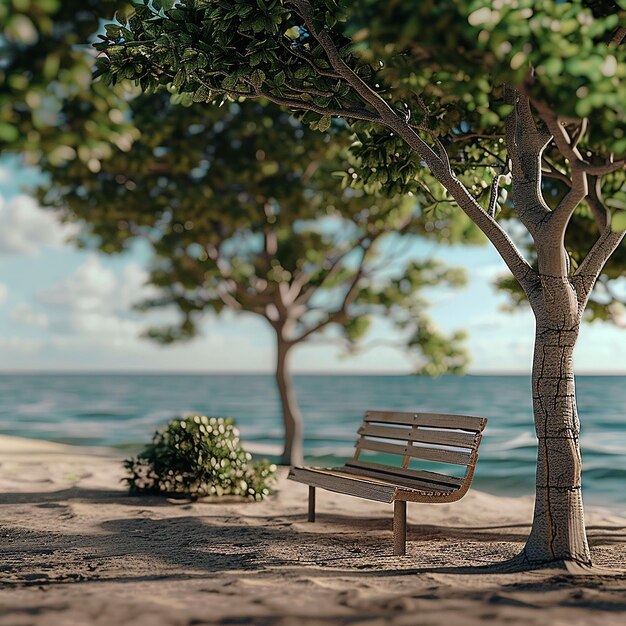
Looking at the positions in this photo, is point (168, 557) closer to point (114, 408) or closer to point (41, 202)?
point (41, 202)

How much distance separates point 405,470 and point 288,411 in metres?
7.33

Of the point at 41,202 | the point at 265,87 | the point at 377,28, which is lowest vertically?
the point at 377,28

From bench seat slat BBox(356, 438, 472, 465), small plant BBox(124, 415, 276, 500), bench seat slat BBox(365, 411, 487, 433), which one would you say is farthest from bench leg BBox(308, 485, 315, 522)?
small plant BBox(124, 415, 276, 500)

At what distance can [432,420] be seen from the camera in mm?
7758

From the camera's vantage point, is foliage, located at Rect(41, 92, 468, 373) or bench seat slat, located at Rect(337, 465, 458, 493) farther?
foliage, located at Rect(41, 92, 468, 373)

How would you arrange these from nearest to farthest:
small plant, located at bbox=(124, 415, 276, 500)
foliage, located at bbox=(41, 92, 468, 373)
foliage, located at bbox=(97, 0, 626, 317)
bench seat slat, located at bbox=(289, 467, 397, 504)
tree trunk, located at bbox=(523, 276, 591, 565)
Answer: foliage, located at bbox=(97, 0, 626, 317) → tree trunk, located at bbox=(523, 276, 591, 565) → bench seat slat, located at bbox=(289, 467, 397, 504) → small plant, located at bbox=(124, 415, 276, 500) → foliage, located at bbox=(41, 92, 468, 373)

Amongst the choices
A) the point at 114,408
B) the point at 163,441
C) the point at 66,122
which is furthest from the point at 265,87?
the point at 114,408

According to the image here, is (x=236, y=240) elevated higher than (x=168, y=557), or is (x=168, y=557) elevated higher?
(x=236, y=240)

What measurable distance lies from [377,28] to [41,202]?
12463mm

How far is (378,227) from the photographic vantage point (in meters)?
14.7

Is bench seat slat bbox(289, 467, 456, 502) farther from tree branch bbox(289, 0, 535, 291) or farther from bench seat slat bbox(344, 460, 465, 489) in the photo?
tree branch bbox(289, 0, 535, 291)

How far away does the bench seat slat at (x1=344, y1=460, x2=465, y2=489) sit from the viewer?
7.04 meters

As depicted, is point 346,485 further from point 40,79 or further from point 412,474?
point 40,79

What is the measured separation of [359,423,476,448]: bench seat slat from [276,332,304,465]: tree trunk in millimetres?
6033
